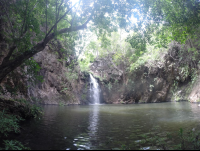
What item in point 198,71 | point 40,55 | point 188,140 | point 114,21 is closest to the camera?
point 188,140

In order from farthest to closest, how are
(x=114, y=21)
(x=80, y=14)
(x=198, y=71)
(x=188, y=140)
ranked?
(x=198, y=71)
(x=114, y=21)
(x=80, y=14)
(x=188, y=140)

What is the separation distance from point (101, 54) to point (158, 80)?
48.9 ft

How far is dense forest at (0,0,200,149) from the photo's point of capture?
718 cm

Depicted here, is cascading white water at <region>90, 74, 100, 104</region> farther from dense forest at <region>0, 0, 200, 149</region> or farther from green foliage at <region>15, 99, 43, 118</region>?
green foliage at <region>15, 99, 43, 118</region>

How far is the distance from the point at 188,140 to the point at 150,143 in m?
0.99

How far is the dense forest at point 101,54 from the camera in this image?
7180 millimetres

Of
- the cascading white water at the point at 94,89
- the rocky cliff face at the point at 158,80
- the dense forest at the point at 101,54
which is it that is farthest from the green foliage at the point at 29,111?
the rocky cliff face at the point at 158,80

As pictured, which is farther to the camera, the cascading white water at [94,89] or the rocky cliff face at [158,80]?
the cascading white water at [94,89]

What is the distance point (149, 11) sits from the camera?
9102mm

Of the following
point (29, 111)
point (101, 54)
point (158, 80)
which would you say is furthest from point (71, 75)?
point (29, 111)

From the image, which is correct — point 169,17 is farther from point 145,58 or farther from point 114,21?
point 145,58

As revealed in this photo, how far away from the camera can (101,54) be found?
1423 inches

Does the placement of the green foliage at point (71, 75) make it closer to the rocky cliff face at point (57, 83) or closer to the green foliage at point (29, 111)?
the rocky cliff face at point (57, 83)

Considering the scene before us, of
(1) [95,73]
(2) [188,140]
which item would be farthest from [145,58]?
(2) [188,140]
